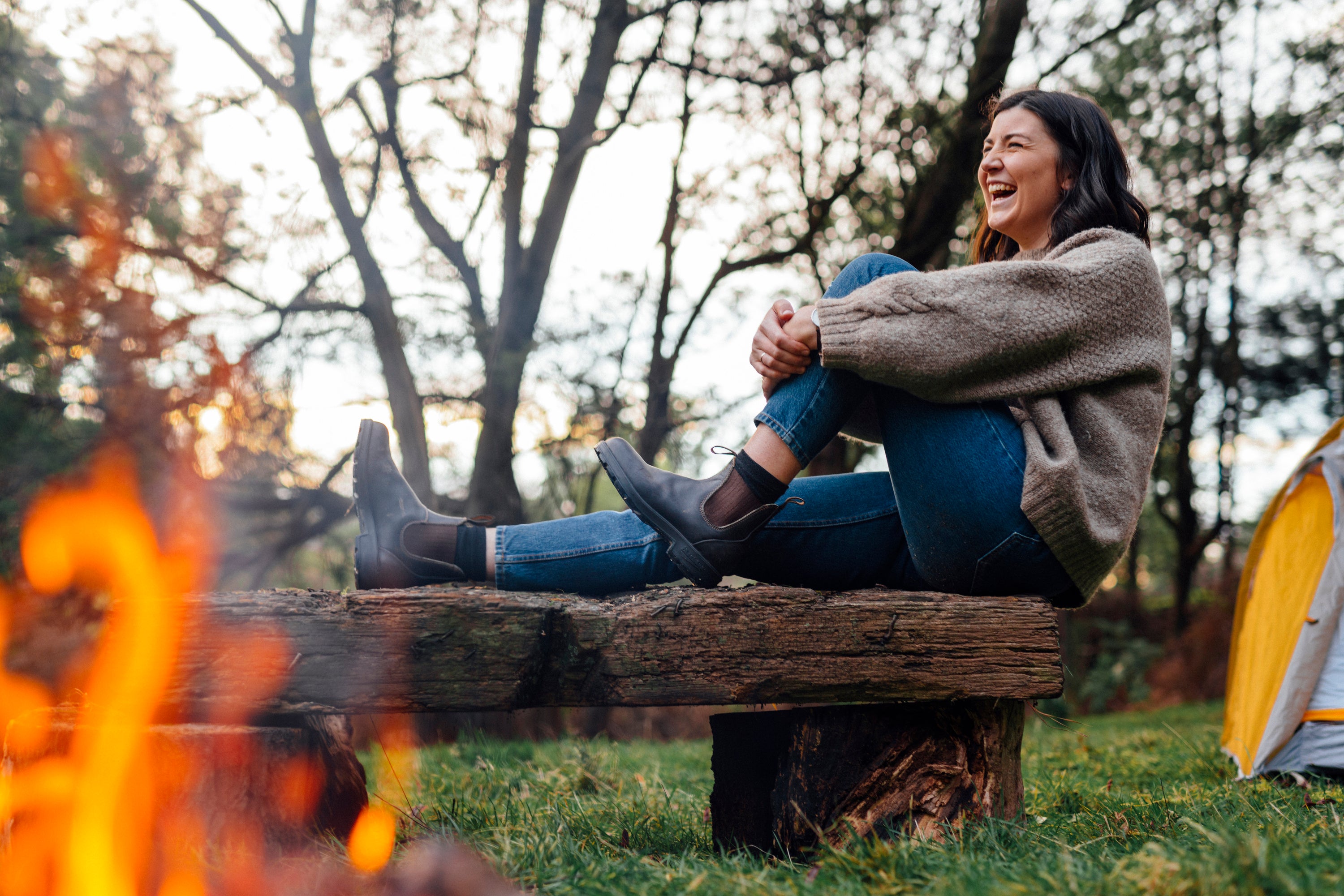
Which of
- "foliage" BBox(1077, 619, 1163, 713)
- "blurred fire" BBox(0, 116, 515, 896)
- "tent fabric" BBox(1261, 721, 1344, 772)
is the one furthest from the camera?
"foliage" BBox(1077, 619, 1163, 713)

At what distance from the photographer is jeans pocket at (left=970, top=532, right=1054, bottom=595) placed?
1.57 meters

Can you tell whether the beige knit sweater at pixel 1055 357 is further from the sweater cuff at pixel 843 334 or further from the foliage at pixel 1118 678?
the foliage at pixel 1118 678

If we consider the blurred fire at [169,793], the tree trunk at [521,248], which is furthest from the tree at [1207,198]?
the blurred fire at [169,793]

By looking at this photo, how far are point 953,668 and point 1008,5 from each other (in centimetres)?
441

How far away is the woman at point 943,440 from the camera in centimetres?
153

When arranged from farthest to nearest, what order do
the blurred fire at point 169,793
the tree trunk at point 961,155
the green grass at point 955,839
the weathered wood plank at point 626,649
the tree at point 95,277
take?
the tree at point 95,277 → the tree trunk at point 961,155 → the weathered wood plank at point 626,649 → the blurred fire at point 169,793 → the green grass at point 955,839

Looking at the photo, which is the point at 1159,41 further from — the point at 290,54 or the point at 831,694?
the point at 831,694

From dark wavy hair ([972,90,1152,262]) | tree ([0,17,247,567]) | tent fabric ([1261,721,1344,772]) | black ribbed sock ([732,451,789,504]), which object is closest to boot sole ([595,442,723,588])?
black ribbed sock ([732,451,789,504])

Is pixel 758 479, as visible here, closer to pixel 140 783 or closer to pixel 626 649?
pixel 626 649

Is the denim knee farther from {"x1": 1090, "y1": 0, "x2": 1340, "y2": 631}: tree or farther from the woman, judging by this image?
{"x1": 1090, "y1": 0, "x2": 1340, "y2": 631}: tree

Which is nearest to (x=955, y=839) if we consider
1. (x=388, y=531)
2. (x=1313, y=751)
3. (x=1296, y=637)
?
(x=388, y=531)

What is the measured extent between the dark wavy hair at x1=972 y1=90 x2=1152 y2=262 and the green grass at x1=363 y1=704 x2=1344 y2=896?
3.90 feet

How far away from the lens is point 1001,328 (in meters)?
1.50

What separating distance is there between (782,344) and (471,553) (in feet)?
2.65
